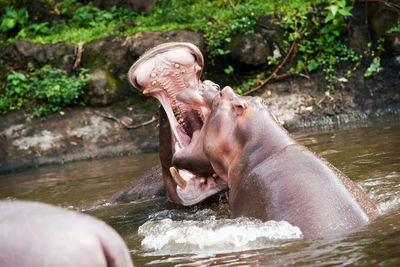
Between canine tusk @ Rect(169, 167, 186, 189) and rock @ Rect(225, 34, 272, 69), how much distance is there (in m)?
6.06

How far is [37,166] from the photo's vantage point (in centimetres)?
841

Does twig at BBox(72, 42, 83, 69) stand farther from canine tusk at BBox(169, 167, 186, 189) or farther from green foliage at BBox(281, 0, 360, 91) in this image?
canine tusk at BBox(169, 167, 186, 189)

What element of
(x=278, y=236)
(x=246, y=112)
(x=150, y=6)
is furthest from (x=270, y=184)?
(x=150, y=6)

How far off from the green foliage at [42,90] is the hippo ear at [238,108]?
22.9ft

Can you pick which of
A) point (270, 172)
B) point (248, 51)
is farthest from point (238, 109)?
point (248, 51)

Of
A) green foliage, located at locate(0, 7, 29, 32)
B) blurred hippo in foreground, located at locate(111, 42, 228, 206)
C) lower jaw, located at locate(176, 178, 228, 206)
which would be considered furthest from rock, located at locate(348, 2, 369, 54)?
green foliage, located at locate(0, 7, 29, 32)

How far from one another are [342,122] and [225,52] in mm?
2419

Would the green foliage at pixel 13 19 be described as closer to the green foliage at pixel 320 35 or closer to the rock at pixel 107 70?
the rock at pixel 107 70

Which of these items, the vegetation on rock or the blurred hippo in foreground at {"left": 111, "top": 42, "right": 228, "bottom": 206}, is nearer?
the blurred hippo in foreground at {"left": 111, "top": 42, "right": 228, "bottom": 206}

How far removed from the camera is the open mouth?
11.9ft

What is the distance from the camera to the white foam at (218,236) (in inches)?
92.6

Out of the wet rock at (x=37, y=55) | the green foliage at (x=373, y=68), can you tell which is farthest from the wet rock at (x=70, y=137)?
the green foliage at (x=373, y=68)

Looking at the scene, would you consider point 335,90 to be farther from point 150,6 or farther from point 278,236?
point 278,236

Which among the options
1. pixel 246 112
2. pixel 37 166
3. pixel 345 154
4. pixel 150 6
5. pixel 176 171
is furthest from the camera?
pixel 150 6
